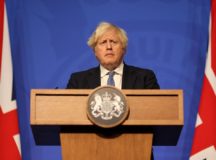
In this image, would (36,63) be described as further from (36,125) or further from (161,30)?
(36,125)

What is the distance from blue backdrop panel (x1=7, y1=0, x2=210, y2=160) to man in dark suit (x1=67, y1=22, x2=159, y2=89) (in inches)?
41.4

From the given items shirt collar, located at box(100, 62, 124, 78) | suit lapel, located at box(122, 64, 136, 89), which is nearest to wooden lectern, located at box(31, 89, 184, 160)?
suit lapel, located at box(122, 64, 136, 89)

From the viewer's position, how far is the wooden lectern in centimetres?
189

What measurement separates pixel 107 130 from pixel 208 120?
1235mm

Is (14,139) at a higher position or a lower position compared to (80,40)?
lower

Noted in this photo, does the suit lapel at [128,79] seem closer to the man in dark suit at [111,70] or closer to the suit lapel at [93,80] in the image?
the man in dark suit at [111,70]

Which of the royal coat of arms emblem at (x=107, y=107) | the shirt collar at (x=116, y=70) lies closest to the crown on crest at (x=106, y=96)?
the royal coat of arms emblem at (x=107, y=107)

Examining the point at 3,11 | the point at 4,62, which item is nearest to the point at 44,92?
the point at 4,62

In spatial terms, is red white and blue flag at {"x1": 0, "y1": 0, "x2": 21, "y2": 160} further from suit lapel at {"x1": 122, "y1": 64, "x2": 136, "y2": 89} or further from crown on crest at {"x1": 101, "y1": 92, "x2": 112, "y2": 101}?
crown on crest at {"x1": 101, "y1": 92, "x2": 112, "y2": 101}

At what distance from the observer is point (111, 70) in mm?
2383

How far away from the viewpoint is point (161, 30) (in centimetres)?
347

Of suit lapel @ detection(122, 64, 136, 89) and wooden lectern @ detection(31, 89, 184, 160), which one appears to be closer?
wooden lectern @ detection(31, 89, 184, 160)

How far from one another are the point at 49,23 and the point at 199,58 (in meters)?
1.21

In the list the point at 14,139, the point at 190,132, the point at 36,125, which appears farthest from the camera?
the point at 190,132
